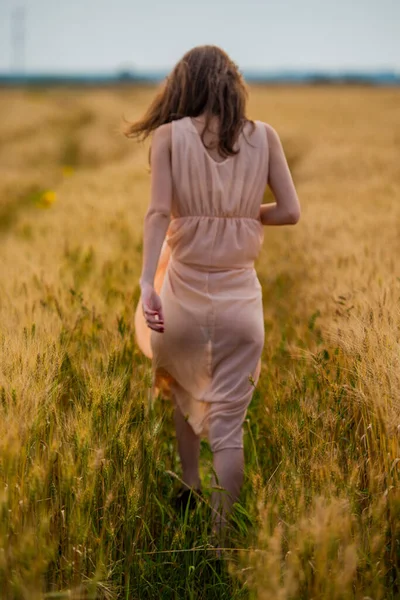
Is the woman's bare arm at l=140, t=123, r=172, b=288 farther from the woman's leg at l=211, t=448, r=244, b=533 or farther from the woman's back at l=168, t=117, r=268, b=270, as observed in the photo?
the woman's leg at l=211, t=448, r=244, b=533

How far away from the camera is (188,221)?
2.12m

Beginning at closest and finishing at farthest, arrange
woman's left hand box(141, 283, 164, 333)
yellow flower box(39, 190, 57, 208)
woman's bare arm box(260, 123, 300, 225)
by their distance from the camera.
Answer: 1. woman's left hand box(141, 283, 164, 333)
2. woman's bare arm box(260, 123, 300, 225)
3. yellow flower box(39, 190, 57, 208)

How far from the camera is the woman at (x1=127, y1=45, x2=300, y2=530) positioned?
2.06m

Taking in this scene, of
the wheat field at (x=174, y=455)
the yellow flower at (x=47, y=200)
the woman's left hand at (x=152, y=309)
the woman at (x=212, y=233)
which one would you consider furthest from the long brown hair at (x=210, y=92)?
the yellow flower at (x=47, y=200)

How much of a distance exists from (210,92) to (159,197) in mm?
358

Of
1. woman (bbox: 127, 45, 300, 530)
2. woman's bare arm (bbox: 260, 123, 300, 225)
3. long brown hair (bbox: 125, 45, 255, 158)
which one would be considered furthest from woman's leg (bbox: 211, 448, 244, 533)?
long brown hair (bbox: 125, 45, 255, 158)

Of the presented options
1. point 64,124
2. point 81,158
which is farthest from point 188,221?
point 64,124

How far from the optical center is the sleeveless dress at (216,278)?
2.07m

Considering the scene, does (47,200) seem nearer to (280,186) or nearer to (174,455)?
(174,455)

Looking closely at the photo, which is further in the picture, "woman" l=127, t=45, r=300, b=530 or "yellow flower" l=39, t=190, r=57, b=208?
"yellow flower" l=39, t=190, r=57, b=208

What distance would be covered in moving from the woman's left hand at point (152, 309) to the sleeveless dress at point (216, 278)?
0.13 meters

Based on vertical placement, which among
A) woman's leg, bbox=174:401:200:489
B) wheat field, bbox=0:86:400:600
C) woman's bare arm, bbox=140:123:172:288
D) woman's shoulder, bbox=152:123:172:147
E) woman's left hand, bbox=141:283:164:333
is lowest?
woman's leg, bbox=174:401:200:489

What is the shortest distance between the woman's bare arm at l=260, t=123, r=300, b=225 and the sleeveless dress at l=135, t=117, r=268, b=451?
0.04 m

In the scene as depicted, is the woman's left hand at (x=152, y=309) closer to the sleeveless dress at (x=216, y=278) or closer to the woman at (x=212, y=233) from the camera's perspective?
the woman at (x=212, y=233)
